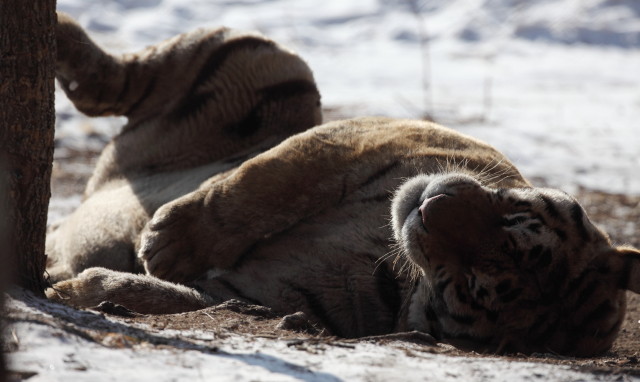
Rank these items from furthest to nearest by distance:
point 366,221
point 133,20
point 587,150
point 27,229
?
point 133,20 → point 587,150 → point 366,221 → point 27,229

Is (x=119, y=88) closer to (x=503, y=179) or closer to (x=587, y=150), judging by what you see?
(x=503, y=179)

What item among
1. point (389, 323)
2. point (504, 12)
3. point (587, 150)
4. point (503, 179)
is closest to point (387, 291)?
point (389, 323)

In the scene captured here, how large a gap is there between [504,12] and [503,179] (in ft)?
30.6

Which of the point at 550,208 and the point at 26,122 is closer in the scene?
the point at 26,122

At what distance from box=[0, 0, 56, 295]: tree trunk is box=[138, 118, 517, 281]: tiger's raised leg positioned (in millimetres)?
633

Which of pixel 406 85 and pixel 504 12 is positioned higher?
pixel 504 12

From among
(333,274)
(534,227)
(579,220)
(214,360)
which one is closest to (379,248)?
(333,274)

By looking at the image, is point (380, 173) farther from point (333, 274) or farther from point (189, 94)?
point (189, 94)

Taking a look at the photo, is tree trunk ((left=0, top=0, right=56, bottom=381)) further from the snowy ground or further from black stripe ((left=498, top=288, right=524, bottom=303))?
black stripe ((left=498, top=288, right=524, bottom=303))

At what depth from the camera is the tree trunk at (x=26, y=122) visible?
2123 mm

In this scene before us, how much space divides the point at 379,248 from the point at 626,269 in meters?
0.73

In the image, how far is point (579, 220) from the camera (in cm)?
265

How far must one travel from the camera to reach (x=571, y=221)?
2.64 m

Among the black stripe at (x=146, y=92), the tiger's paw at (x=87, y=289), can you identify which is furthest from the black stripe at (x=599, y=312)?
the black stripe at (x=146, y=92)
